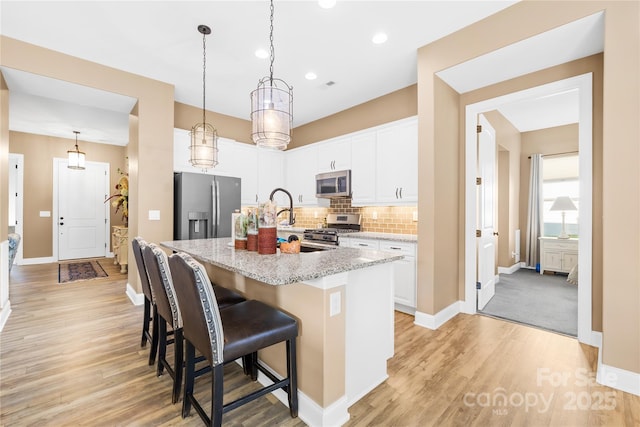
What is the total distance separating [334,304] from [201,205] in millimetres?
3072

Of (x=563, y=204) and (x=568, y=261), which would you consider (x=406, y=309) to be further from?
(x=563, y=204)

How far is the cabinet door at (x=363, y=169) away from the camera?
163 inches

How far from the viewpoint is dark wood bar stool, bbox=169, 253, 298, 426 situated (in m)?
1.36

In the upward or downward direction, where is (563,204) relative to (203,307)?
upward

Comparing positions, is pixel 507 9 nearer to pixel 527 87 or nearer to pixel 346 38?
Result: pixel 527 87

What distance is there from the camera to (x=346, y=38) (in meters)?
2.91

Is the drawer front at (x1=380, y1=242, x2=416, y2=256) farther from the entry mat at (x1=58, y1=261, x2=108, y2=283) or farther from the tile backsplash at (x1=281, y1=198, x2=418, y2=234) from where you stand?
the entry mat at (x1=58, y1=261, x2=108, y2=283)

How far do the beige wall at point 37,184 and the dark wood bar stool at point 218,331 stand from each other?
286 inches

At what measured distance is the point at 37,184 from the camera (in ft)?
21.3

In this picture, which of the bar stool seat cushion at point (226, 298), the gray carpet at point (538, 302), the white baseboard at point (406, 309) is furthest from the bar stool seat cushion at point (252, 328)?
the gray carpet at point (538, 302)

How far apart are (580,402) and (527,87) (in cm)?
282

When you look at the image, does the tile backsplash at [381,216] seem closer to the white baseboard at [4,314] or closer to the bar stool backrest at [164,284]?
the bar stool backrest at [164,284]

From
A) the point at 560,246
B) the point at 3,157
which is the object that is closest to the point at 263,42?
the point at 3,157

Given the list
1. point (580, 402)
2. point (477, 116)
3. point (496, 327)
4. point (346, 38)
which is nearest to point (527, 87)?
point (477, 116)
